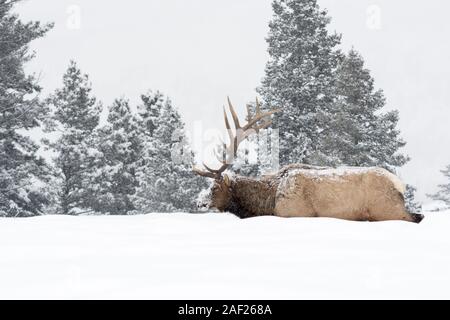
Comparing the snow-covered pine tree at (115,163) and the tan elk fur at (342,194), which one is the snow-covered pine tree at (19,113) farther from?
the tan elk fur at (342,194)

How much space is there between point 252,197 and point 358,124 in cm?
1398

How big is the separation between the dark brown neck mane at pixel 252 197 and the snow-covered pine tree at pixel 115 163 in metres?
19.3

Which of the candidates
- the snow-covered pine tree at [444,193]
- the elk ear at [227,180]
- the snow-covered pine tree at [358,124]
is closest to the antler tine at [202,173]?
the elk ear at [227,180]

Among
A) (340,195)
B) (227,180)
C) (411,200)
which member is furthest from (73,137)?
(340,195)

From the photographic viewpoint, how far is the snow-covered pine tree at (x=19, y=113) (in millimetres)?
20297

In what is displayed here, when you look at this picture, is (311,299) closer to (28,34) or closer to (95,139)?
(28,34)

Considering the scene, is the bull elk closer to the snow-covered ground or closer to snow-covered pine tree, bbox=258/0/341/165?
the snow-covered ground

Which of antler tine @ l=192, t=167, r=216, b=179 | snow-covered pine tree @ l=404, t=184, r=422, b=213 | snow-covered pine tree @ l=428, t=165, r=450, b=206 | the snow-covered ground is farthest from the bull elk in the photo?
snow-covered pine tree @ l=428, t=165, r=450, b=206

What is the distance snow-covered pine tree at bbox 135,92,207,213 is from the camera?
28.0m

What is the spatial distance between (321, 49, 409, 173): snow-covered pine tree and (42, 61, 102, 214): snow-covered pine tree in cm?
1240

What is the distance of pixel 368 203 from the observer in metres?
6.72

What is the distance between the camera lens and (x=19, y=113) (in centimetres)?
2052

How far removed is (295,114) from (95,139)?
38.0 feet

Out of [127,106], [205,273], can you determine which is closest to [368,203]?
[205,273]
